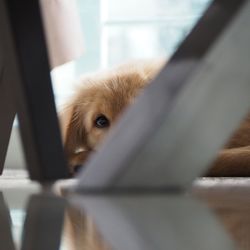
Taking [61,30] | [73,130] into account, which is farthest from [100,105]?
[61,30]

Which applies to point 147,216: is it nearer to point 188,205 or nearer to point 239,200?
point 188,205

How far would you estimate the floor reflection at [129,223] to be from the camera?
0.29 m

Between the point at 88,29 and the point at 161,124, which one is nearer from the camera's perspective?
the point at 161,124

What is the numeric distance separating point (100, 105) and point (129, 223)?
109 centimetres

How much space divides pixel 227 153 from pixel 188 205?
1.99 feet

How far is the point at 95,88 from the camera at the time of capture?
4.97 feet

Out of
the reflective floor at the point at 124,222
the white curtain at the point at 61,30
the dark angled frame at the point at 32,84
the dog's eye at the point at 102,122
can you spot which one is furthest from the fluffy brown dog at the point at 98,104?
the reflective floor at the point at 124,222

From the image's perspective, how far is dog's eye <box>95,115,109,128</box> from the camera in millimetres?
1464

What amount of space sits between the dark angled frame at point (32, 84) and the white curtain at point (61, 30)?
13.4 inches

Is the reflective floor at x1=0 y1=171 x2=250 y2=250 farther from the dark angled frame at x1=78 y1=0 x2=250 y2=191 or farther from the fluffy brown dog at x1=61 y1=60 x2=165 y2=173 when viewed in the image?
the fluffy brown dog at x1=61 y1=60 x2=165 y2=173

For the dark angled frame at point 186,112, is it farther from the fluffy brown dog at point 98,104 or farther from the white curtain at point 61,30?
the fluffy brown dog at point 98,104

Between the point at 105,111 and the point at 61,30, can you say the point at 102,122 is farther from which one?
the point at 61,30

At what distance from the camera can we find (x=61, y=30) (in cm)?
101

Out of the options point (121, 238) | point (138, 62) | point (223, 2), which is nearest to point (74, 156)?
point (138, 62)
